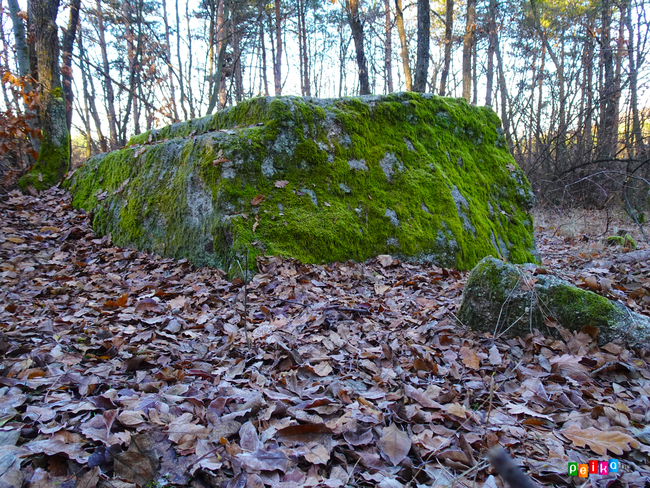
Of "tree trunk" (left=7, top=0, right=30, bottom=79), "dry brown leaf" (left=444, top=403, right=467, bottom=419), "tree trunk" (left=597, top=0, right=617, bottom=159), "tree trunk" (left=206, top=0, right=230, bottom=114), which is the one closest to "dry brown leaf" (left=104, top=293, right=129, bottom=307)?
"dry brown leaf" (left=444, top=403, right=467, bottom=419)

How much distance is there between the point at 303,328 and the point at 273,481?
4.71 ft

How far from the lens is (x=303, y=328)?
2.83m

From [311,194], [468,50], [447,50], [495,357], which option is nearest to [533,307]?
[495,357]

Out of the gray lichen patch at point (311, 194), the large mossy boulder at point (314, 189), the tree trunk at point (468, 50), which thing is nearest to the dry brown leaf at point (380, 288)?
the large mossy boulder at point (314, 189)

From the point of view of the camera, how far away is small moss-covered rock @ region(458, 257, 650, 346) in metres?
2.49

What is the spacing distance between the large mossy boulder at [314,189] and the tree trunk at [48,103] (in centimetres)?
92

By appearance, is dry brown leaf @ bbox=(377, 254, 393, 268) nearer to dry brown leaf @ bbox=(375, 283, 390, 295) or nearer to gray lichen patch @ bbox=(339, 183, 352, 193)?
dry brown leaf @ bbox=(375, 283, 390, 295)

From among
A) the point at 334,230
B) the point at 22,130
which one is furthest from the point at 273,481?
the point at 22,130

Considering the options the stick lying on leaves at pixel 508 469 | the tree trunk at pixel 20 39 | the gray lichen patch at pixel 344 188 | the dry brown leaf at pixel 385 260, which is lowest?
the dry brown leaf at pixel 385 260

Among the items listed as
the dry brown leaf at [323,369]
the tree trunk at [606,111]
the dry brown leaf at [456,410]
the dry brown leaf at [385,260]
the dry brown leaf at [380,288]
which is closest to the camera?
the dry brown leaf at [456,410]

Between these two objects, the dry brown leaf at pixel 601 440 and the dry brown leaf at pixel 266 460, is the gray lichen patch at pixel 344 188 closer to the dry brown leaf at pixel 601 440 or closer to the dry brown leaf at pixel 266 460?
the dry brown leaf at pixel 601 440

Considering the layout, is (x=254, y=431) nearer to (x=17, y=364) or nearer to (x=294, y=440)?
(x=294, y=440)

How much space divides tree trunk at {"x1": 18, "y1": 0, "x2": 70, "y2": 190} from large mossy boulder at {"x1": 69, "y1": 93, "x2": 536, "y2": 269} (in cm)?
92

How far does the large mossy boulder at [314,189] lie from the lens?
14.3ft
